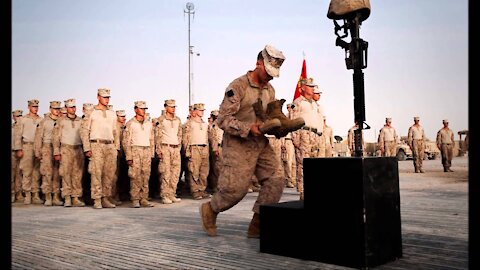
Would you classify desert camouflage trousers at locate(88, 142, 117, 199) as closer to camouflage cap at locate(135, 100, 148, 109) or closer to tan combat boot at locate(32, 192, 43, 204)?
camouflage cap at locate(135, 100, 148, 109)

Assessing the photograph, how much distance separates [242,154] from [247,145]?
10 cm

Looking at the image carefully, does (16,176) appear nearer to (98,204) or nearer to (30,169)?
(30,169)

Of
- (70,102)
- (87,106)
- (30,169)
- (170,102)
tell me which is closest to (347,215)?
(170,102)

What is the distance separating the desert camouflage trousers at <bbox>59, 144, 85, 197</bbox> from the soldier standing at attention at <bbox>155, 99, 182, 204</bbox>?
162cm

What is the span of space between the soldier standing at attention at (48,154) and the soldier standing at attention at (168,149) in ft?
7.52

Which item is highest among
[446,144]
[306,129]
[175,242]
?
[306,129]

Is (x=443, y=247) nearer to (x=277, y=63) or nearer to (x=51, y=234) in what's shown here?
(x=277, y=63)

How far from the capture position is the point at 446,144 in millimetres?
18266

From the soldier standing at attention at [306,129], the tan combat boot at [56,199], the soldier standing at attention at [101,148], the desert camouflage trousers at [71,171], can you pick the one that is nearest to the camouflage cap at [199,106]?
the soldier standing at attention at [101,148]

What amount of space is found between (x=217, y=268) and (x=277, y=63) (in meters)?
2.16

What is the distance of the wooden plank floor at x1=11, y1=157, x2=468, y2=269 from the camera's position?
12.5ft

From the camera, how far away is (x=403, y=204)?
7.66 meters

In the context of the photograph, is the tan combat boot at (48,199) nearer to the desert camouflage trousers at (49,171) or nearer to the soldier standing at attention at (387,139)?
the desert camouflage trousers at (49,171)

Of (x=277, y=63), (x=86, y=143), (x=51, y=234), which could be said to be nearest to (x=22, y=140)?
(x=86, y=143)
